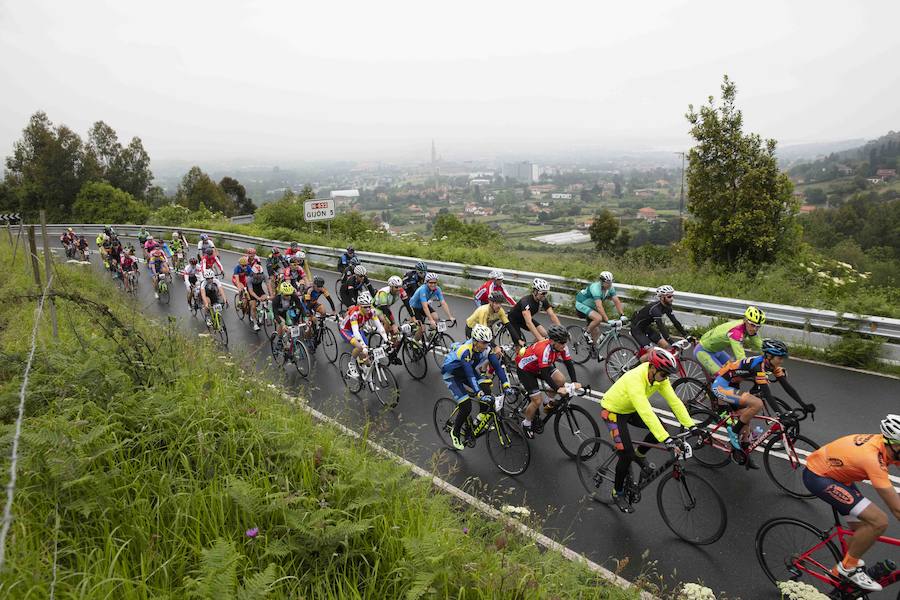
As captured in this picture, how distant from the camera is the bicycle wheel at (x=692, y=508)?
5.36 metres

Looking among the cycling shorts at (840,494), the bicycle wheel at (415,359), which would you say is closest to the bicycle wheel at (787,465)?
the cycling shorts at (840,494)

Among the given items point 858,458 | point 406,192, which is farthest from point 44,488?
point 406,192

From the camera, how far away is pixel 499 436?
6.95 metres

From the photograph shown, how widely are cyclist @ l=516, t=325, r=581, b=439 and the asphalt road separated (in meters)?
0.78

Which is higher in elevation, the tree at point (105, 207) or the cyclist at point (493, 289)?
the tree at point (105, 207)

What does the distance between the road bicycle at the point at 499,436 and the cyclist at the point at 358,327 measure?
2.42 meters

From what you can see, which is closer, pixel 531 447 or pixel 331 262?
pixel 531 447

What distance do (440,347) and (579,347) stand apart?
284 centimetres

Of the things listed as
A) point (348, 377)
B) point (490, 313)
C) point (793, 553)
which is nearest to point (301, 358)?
point (348, 377)

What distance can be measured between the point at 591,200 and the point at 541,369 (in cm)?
6949

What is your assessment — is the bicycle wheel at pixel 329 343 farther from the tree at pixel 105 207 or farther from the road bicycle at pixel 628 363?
the tree at pixel 105 207

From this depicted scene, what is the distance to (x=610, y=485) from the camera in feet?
20.7

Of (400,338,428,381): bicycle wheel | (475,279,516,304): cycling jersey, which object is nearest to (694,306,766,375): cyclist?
(475,279,516,304): cycling jersey

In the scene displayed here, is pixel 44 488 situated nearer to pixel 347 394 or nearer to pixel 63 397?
pixel 63 397
